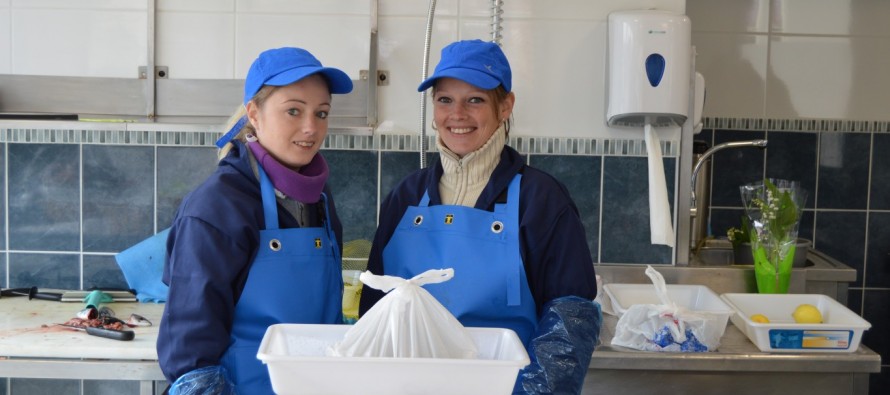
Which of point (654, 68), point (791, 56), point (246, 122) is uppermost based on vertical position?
point (791, 56)

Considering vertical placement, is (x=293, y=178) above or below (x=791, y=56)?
below

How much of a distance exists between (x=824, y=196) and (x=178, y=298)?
9.47 feet

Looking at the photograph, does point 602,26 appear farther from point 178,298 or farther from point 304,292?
point 178,298

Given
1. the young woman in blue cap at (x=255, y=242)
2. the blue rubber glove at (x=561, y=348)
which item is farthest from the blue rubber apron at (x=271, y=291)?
the blue rubber glove at (x=561, y=348)

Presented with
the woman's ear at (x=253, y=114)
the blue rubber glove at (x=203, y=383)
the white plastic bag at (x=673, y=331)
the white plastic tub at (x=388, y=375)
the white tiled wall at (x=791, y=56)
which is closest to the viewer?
the white plastic tub at (x=388, y=375)

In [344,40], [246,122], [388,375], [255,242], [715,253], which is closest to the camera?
[388,375]

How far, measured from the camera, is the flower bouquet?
2674 mm

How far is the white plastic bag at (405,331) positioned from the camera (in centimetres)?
130

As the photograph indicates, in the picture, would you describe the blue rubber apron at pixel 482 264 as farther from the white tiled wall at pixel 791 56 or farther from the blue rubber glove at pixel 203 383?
the white tiled wall at pixel 791 56

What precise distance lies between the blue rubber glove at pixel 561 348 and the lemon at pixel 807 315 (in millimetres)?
889

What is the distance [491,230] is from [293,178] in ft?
1.32

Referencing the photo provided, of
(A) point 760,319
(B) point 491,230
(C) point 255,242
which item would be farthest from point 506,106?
(A) point 760,319

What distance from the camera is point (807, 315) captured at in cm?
240

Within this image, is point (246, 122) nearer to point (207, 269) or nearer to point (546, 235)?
point (207, 269)
